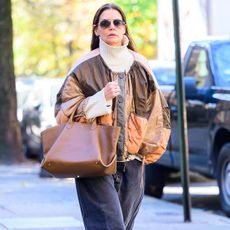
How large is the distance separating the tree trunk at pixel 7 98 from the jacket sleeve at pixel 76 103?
12050 millimetres

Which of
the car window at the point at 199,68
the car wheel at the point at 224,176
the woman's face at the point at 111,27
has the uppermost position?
the woman's face at the point at 111,27

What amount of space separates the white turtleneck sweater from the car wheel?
4569 millimetres

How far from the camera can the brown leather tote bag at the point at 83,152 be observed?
18.4 ft

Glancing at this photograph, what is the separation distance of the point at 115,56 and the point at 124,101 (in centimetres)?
A: 29

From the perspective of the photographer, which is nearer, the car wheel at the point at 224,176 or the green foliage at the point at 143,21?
the car wheel at the point at 224,176

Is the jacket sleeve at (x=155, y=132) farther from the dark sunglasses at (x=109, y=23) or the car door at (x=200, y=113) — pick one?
the car door at (x=200, y=113)

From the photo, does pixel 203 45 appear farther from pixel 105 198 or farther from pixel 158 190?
pixel 105 198

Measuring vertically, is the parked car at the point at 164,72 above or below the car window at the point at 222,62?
below

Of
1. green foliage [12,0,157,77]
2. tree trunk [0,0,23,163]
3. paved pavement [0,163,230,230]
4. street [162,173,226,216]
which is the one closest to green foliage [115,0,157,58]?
green foliage [12,0,157,77]

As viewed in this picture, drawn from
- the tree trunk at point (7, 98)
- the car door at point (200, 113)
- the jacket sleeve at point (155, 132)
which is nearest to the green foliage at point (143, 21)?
the tree trunk at point (7, 98)

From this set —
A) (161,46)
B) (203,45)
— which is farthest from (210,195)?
(161,46)

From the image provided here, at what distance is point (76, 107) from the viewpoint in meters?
5.83

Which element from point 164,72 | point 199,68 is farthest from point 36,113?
point 199,68

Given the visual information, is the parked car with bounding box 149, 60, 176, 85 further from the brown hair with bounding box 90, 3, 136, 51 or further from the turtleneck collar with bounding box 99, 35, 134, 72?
the turtleneck collar with bounding box 99, 35, 134, 72
